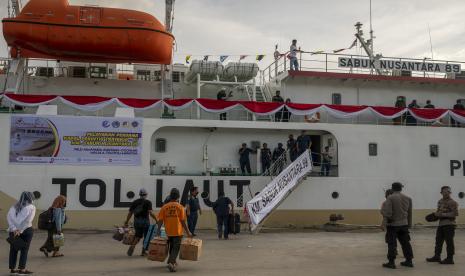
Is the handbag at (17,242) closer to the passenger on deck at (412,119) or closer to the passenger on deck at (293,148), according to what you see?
the passenger on deck at (293,148)

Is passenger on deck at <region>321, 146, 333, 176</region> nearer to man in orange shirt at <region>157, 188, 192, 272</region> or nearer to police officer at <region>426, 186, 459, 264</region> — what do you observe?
police officer at <region>426, 186, 459, 264</region>

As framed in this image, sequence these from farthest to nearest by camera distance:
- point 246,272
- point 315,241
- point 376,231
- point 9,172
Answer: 1. point 376,231
2. point 9,172
3. point 315,241
4. point 246,272

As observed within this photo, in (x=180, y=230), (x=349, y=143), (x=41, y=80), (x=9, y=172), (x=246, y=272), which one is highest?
(x=41, y=80)

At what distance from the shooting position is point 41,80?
61.1 feet

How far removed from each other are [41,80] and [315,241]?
11489mm

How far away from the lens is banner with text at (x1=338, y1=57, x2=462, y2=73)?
20.4 meters

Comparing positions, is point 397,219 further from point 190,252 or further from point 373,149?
point 373,149

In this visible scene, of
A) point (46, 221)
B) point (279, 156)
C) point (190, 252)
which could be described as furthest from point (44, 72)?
point (190, 252)

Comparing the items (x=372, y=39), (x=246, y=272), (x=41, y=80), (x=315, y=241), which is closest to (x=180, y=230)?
(x=246, y=272)

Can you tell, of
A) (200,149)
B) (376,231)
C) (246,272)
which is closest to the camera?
(246,272)

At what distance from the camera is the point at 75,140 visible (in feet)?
53.1

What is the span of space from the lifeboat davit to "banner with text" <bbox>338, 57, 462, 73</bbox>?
7.46 m

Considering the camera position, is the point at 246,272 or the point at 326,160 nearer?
the point at 246,272

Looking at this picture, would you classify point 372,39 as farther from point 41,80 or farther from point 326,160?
point 41,80
